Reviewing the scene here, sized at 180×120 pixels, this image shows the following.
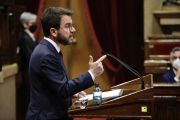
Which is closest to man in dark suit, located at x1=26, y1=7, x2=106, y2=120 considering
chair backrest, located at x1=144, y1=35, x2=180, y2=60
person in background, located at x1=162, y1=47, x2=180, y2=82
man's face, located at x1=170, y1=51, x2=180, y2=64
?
person in background, located at x1=162, y1=47, x2=180, y2=82

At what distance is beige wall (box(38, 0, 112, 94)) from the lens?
563 centimetres

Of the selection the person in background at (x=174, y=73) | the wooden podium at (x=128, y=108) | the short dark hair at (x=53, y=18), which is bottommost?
the person in background at (x=174, y=73)

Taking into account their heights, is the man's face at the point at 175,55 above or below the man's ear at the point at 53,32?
below

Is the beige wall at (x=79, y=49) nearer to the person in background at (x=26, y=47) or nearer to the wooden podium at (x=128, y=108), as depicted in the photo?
the person in background at (x=26, y=47)

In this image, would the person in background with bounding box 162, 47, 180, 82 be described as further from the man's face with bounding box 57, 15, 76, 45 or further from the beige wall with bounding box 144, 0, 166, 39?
the man's face with bounding box 57, 15, 76, 45

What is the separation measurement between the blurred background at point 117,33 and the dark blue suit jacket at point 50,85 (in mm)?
2624

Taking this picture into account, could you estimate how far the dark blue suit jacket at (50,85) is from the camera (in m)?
1.86

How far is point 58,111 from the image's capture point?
76.4 inches

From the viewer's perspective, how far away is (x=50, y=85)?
6.14ft

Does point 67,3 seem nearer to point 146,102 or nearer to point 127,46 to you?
point 127,46

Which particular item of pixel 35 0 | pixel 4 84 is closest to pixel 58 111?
pixel 4 84

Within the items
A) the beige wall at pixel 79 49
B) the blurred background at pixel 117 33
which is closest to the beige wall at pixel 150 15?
the blurred background at pixel 117 33

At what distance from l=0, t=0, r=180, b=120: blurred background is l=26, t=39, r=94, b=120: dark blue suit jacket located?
262cm

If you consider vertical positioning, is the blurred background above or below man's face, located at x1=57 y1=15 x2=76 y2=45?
below
